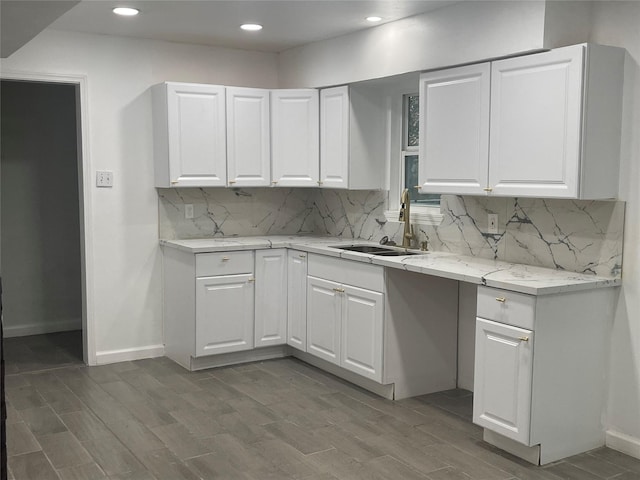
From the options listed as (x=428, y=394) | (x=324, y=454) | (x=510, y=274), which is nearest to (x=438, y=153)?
(x=510, y=274)

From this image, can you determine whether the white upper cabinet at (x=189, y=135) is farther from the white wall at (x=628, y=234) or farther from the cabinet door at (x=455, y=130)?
the white wall at (x=628, y=234)

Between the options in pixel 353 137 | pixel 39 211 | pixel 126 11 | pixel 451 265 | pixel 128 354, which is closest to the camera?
pixel 451 265

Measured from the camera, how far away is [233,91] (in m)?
4.98

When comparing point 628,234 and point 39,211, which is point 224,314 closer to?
point 39,211

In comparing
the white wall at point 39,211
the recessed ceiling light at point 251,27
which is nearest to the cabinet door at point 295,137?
the recessed ceiling light at point 251,27

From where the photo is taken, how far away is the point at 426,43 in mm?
3996

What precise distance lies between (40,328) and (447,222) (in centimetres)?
368

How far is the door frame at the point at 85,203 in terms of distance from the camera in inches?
186

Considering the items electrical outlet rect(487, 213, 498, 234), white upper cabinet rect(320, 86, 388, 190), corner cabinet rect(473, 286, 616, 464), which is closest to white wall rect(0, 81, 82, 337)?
white upper cabinet rect(320, 86, 388, 190)

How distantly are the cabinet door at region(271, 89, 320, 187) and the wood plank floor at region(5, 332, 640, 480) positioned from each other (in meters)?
1.44

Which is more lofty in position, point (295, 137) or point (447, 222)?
point (295, 137)

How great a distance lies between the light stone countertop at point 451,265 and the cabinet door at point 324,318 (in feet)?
0.79

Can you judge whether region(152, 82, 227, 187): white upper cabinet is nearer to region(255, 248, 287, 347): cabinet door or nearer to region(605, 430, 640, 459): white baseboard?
region(255, 248, 287, 347): cabinet door

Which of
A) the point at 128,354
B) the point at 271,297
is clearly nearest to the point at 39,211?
the point at 128,354
